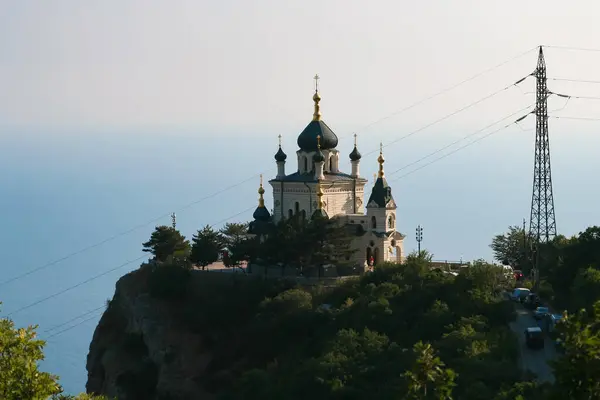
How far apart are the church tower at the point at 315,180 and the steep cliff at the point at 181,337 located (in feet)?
15.3

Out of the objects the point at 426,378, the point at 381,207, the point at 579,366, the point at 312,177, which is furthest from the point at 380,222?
the point at 579,366

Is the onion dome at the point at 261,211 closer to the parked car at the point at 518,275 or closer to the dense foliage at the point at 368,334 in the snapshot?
the dense foliage at the point at 368,334

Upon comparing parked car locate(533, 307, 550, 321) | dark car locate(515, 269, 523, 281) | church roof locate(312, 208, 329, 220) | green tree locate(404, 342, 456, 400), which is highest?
church roof locate(312, 208, 329, 220)

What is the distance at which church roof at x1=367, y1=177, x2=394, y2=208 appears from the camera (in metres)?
48.4

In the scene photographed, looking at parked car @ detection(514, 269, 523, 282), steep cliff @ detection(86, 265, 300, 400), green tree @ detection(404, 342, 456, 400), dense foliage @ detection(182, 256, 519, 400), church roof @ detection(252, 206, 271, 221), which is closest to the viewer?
green tree @ detection(404, 342, 456, 400)

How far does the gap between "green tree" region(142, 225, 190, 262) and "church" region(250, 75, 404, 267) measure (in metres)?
4.38

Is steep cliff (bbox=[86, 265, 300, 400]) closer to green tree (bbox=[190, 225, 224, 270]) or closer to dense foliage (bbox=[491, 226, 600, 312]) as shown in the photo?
green tree (bbox=[190, 225, 224, 270])

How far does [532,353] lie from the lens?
36625 mm

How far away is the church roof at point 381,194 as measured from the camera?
48384mm

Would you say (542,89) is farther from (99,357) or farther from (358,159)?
(99,357)

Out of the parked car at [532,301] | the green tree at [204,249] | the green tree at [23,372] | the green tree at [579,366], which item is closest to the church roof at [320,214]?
the green tree at [204,249]

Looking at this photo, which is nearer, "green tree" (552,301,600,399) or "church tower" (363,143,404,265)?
"green tree" (552,301,600,399)

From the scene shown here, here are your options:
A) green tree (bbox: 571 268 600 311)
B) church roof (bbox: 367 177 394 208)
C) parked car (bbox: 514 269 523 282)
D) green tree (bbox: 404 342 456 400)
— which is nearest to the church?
church roof (bbox: 367 177 394 208)

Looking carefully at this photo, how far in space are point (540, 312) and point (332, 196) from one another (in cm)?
1295
